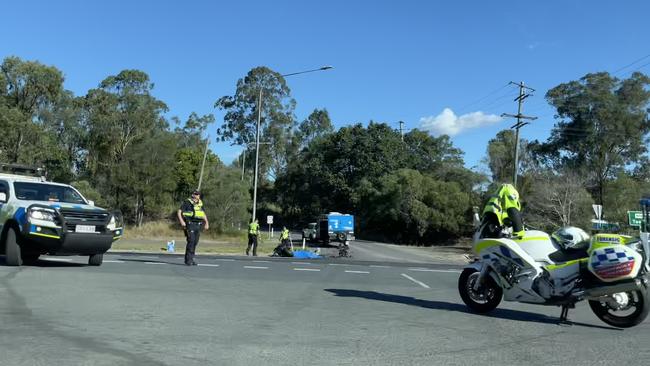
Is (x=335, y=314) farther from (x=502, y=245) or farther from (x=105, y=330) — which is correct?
(x=105, y=330)

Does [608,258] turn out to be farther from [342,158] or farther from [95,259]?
[342,158]

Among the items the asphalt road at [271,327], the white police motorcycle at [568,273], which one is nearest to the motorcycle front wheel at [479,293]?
the white police motorcycle at [568,273]

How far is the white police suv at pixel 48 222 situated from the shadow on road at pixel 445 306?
501 cm

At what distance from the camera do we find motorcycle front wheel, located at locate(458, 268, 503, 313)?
27.0 feet

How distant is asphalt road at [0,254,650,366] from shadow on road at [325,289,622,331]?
0.06ft

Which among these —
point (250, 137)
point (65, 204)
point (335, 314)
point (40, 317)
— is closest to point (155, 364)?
point (40, 317)

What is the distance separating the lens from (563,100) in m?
63.7

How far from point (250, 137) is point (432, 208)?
29.7 meters

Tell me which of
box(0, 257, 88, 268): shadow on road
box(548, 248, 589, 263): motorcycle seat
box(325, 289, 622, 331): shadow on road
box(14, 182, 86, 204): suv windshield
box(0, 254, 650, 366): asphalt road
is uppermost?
box(14, 182, 86, 204): suv windshield

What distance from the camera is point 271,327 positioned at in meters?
6.93

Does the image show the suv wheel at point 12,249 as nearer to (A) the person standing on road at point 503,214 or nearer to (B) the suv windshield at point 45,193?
(B) the suv windshield at point 45,193

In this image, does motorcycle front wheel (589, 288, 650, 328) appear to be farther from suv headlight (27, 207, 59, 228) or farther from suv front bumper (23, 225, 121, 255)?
suv headlight (27, 207, 59, 228)

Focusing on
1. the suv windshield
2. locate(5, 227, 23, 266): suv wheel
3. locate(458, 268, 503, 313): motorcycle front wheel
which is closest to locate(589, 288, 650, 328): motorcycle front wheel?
locate(458, 268, 503, 313): motorcycle front wheel

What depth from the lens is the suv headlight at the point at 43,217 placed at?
36.4 ft
